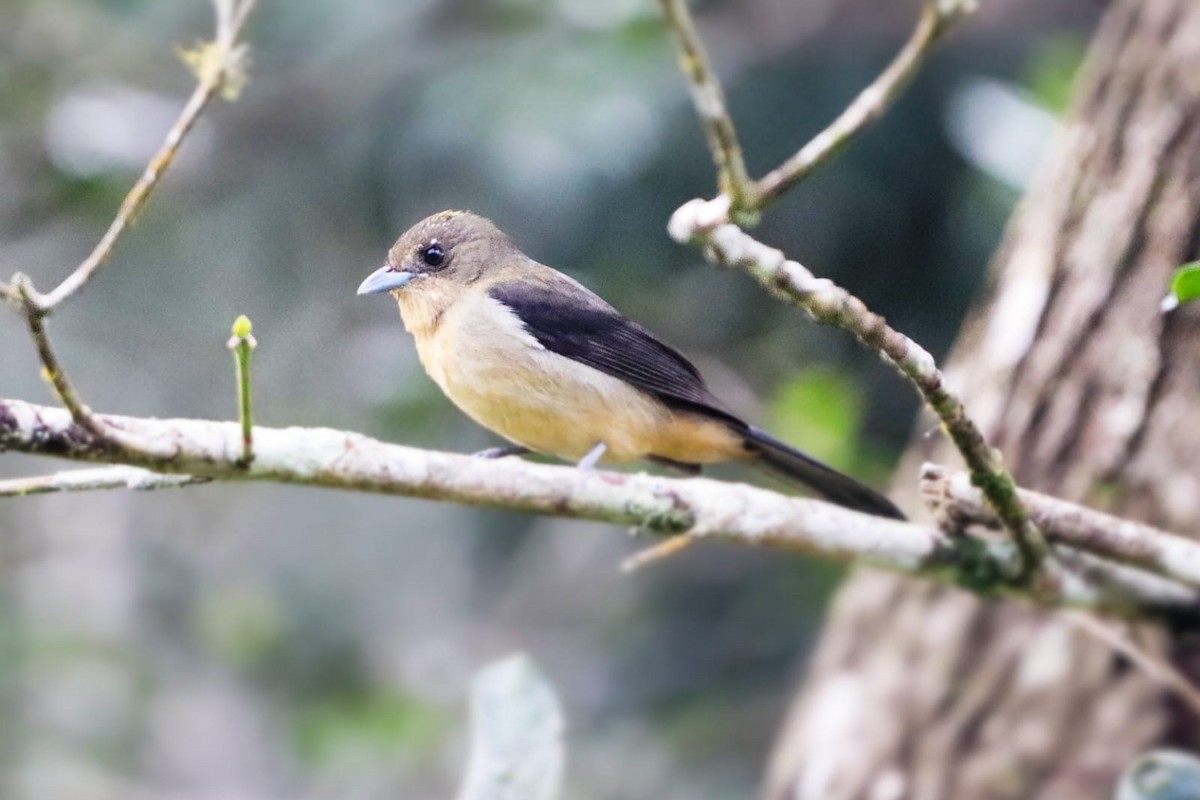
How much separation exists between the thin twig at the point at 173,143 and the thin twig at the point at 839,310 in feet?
2.05

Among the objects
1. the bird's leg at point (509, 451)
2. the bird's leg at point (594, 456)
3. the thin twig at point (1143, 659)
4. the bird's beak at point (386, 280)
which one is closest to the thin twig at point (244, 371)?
the bird's beak at point (386, 280)

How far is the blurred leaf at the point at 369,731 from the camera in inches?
189

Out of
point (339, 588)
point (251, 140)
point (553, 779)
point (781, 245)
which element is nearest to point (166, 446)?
point (553, 779)

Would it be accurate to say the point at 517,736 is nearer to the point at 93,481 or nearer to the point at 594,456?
the point at 594,456

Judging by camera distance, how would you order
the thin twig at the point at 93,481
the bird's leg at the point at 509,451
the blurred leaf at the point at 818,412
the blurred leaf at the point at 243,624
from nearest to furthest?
the thin twig at the point at 93,481 < the bird's leg at the point at 509,451 < the blurred leaf at the point at 818,412 < the blurred leaf at the point at 243,624

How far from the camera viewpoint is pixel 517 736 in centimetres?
254

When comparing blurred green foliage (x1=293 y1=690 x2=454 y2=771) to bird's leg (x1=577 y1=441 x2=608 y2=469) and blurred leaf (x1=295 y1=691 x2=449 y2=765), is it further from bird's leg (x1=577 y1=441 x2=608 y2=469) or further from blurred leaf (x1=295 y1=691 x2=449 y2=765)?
bird's leg (x1=577 y1=441 x2=608 y2=469)

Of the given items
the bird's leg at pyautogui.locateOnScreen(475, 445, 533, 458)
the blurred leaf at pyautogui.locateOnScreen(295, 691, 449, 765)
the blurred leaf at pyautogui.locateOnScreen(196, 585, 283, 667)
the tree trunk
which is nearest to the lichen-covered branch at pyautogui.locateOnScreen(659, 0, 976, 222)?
the bird's leg at pyautogui.locateOnScreen(475, 445, 533, 458)

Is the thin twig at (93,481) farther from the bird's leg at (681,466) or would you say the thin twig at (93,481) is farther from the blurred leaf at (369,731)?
the blurred leaf at (369,731)

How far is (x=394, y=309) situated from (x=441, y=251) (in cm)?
105

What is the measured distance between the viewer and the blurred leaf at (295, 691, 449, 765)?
4801mm

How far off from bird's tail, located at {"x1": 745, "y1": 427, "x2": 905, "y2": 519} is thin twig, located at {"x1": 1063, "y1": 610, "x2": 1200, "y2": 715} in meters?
0.55

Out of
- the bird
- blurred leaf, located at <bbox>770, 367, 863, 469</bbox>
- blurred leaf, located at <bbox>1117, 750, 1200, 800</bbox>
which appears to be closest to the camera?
the bird

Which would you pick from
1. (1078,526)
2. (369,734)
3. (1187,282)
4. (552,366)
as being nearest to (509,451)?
(552,366)
